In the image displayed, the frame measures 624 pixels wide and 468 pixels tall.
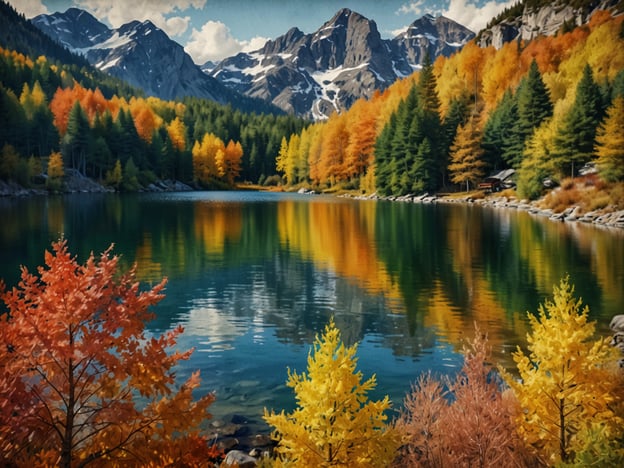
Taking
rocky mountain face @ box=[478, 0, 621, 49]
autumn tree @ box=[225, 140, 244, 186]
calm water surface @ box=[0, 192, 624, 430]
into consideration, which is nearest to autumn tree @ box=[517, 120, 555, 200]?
calm water surface @ box=[0, 192, 624, 430]

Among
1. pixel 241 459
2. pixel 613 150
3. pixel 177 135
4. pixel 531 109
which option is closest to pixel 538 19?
pixel 531 109

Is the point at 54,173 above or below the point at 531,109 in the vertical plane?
below

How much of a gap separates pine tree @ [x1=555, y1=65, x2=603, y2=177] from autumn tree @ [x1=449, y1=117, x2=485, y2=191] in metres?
18.0

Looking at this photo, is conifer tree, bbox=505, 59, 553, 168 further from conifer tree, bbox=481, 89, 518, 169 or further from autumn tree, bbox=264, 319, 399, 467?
autumn tree, bbox=264, 319, 399, 467

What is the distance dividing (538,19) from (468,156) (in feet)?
325

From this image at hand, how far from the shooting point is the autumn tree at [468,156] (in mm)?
82938

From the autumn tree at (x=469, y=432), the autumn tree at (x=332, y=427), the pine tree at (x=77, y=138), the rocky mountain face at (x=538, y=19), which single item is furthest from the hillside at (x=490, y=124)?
the autumn tree at (x=332, y=427)

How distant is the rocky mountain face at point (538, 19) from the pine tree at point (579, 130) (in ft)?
276

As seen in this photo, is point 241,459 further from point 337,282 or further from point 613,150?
point 613,150

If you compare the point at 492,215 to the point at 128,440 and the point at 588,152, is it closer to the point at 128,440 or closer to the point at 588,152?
the point at 588,152

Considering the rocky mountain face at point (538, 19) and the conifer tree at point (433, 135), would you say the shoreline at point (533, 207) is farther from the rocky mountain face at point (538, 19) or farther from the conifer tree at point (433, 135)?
the rocky mountain face at point (538, 19)

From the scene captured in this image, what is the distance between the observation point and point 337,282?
25.5 metres

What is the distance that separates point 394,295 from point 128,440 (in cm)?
1756

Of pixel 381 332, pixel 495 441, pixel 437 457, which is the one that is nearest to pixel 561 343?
pixel 495 441
